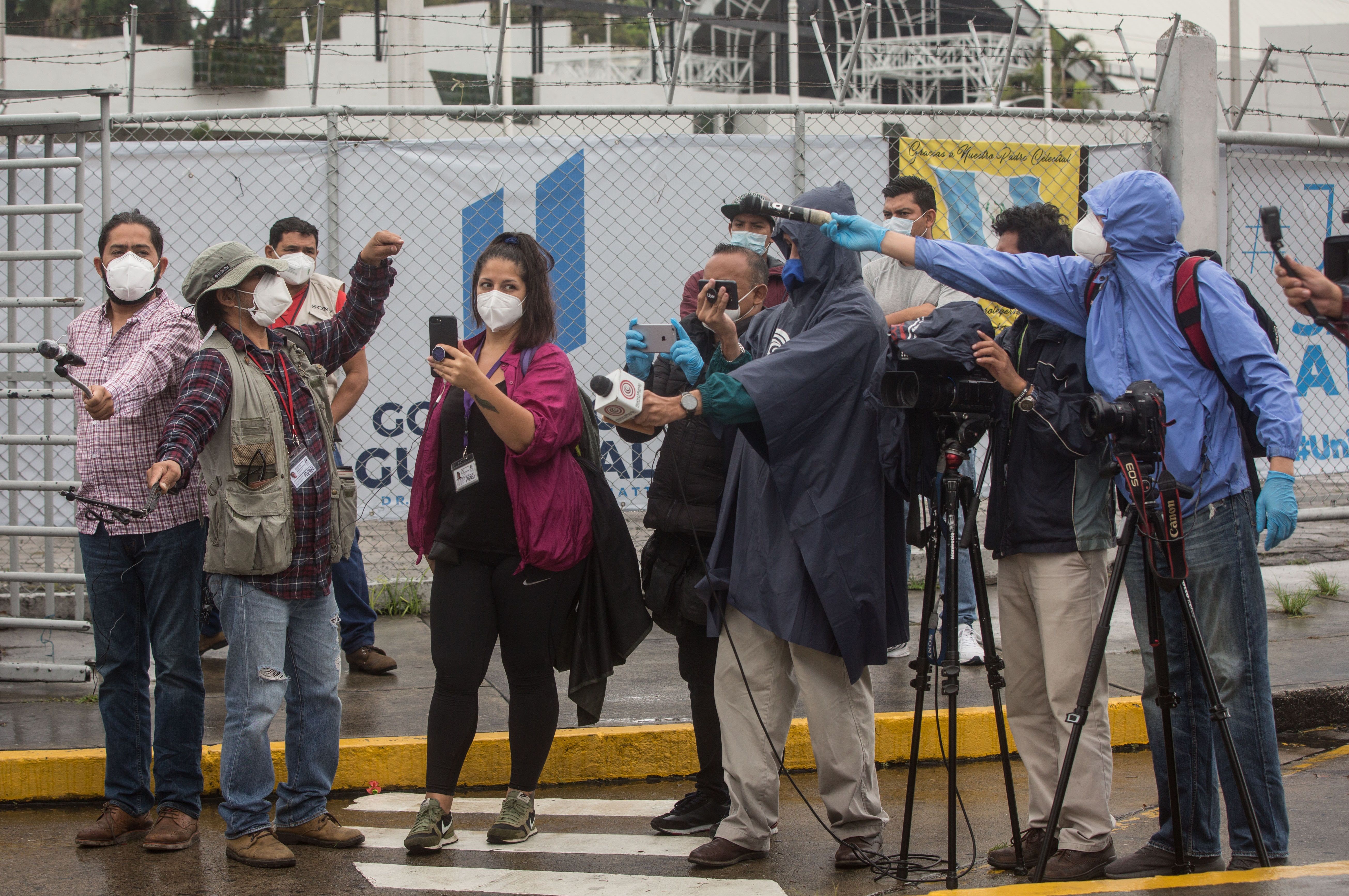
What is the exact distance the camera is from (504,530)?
438 centimetres

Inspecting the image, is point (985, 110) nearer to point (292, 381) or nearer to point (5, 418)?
point (292, 381)

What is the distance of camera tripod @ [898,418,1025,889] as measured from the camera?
3.82 m

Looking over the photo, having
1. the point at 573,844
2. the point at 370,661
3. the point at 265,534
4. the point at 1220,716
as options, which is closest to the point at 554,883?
the point at 573,844

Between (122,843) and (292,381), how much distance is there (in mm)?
1715

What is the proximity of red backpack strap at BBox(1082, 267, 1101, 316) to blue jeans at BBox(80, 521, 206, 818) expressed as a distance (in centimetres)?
302

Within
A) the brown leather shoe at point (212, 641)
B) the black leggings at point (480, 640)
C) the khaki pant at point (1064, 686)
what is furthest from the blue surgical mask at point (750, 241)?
the brown leather shoe at point (212, 641)

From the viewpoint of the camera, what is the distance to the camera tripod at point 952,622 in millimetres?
3816

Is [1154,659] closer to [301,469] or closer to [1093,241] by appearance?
[1093,241]

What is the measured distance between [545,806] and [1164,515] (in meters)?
2.57

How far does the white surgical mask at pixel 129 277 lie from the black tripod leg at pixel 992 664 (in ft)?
9.61

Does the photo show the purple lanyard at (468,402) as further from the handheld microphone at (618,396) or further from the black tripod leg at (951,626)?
the black tripod leg at (951,626)

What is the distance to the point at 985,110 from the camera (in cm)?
742

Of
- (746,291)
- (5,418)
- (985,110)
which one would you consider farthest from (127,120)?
(985,110)

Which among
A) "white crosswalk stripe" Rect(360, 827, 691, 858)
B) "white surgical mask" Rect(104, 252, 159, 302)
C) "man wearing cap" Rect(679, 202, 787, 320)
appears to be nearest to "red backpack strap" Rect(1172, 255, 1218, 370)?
"man wearing cap" Rect(679, 202, 787, 320)
